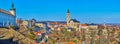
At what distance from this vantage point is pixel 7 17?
5866cm

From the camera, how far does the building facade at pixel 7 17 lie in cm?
5468

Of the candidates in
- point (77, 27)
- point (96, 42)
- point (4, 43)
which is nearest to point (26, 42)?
point (4, 43)

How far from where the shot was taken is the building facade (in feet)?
179

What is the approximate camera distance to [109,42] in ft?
216

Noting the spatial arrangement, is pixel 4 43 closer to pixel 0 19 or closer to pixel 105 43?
pixel 0 19

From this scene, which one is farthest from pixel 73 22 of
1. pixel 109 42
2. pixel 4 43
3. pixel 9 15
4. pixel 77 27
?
pixel 4 43

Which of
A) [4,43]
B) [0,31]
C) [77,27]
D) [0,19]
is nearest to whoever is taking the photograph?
[4,43]

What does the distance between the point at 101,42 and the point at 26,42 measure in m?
21.8

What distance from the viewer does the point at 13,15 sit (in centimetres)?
6419

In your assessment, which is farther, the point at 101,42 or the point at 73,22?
the point at 73,22

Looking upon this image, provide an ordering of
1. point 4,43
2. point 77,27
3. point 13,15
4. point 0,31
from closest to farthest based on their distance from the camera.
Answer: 1. point 4,43
2. point 0,31
3. point 13,15
4. point 77,27

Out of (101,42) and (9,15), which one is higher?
(9,15)

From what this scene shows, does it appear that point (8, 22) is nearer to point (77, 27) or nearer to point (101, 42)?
point (101, 42)

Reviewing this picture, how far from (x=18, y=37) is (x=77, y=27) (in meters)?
63.0
